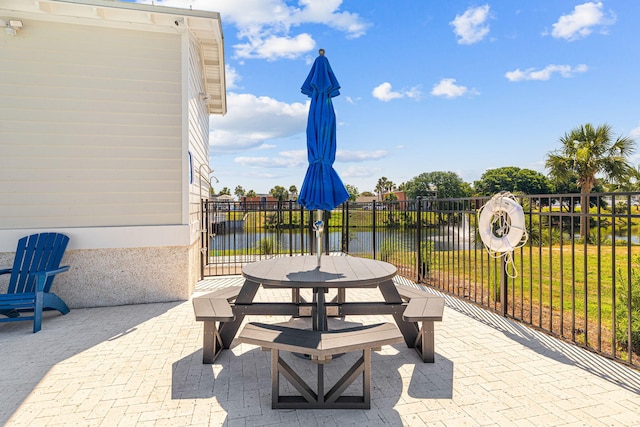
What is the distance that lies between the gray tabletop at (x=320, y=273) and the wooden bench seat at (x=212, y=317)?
0.99 ft

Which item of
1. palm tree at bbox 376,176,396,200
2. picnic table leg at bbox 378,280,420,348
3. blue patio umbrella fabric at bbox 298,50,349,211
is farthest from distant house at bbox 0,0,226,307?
palm tree at bbox 376,176,396,200

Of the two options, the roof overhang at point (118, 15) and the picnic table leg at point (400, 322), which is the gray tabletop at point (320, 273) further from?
the roof overhang at point (118, 15)

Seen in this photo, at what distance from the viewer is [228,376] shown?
2.46 m

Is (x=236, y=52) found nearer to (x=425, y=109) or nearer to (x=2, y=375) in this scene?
(x=2, y=375)

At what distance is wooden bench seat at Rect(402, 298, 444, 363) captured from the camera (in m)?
2.45

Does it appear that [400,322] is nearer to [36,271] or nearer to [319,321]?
[319,321]

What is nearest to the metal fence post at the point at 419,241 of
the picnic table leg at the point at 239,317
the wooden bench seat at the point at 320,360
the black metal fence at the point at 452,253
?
the black metal fence at the point at 452,253

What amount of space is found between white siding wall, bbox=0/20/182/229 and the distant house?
0.01 meters

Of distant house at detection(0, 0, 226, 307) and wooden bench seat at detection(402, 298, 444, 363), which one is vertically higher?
distant house at detection(0, 0, 226, 307)

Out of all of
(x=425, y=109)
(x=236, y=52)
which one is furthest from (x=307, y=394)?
(x=425, y=109)

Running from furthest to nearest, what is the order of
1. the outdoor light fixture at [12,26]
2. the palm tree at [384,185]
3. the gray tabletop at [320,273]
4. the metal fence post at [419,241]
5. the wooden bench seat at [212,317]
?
the palm tree at [384,185]
the metal fence post at [419,241]
the outdoor light fixture at [12,26]
the wooden bench seat at [212,317]
the gray tabletop at [320,273]

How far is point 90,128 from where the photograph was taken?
Result: 14.3ft

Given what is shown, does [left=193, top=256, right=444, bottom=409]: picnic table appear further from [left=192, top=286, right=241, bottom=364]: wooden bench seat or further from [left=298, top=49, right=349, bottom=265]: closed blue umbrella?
[left=298, top=49, right=349, bottom=265]: closed blue umbrella

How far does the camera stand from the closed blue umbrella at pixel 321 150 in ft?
8.84
